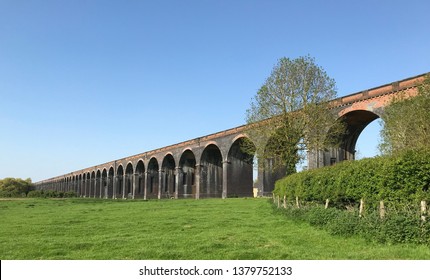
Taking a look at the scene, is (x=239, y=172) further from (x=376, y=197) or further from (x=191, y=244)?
(x=191, y=244)

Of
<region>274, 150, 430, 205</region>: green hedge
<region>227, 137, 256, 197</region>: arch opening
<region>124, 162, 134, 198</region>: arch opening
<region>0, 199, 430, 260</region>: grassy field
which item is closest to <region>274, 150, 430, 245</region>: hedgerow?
<region>274, 150, 430, 205</region>: green hedge

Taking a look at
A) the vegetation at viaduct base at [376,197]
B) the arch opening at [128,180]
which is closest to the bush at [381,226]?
the vegetation at viaduct base at [376,197]

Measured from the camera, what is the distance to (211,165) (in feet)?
162

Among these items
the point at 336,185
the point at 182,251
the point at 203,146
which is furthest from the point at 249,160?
the point at 182,251

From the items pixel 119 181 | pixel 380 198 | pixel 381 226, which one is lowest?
pixel 381 226

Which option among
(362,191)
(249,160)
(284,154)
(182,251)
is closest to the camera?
(182,251)

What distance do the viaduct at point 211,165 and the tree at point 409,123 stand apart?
2966 mm

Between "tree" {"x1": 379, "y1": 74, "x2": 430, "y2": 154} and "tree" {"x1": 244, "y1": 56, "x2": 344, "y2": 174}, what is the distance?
18.8 feet

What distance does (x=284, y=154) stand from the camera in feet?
93.4

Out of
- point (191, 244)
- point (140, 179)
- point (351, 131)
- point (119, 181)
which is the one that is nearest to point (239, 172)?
point (351, 131)

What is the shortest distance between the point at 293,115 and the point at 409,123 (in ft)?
30.4

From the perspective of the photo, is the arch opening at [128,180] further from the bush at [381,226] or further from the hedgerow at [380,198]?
the bush at [381,226]
